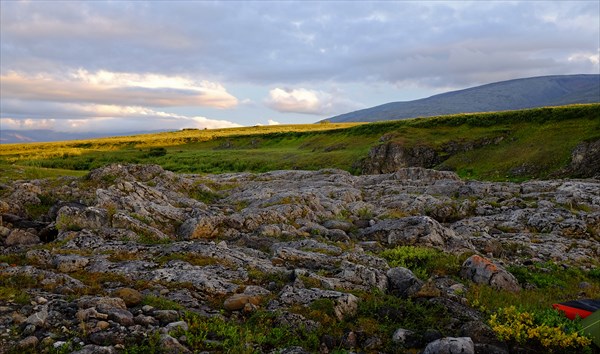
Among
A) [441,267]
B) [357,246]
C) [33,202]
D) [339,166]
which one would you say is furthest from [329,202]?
[339,166]

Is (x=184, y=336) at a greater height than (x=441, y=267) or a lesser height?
greater

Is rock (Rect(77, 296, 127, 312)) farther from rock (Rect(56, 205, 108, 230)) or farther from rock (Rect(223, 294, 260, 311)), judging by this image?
rock (Rect(56, 205, 108, 230))

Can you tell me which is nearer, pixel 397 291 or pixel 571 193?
pixel 397 291

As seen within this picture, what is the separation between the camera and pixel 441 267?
60.1 feet

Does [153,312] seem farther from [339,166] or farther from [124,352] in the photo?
[339,166]

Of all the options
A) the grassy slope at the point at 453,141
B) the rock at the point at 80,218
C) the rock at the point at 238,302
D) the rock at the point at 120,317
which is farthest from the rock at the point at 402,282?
the grassy slope at the point at 453,141

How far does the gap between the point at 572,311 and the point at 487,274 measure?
4.15 metres

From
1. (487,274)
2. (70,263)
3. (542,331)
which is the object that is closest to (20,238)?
(70,263)

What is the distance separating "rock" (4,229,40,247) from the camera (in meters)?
18.6

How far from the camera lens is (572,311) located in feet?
42.2

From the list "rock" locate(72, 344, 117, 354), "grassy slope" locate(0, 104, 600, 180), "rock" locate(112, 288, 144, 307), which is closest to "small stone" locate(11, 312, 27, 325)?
"rock" locate(72, 344, 117, 354)

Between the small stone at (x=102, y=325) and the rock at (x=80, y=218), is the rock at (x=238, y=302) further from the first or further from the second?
the rock at (x=80, y=218)

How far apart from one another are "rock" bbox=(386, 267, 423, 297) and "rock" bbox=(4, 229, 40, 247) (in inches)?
650

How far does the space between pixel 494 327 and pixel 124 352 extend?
9.89m
